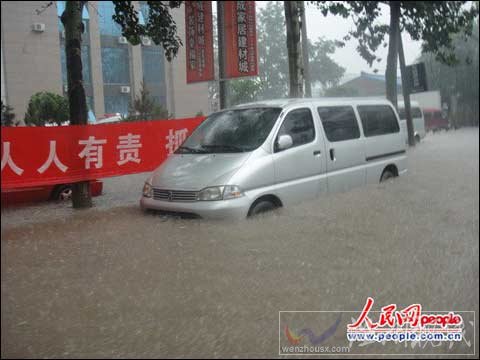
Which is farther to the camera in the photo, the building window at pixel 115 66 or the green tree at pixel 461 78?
the green tree at pixel 461 78

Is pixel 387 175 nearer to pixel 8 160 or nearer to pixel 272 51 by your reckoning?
pixel 272 51

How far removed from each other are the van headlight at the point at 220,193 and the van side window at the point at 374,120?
1.11 m

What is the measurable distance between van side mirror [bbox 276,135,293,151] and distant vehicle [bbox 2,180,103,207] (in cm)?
67

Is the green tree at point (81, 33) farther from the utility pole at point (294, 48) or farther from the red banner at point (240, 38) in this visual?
the utility pole at point (294, 48)

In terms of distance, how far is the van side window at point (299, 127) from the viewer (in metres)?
1.60

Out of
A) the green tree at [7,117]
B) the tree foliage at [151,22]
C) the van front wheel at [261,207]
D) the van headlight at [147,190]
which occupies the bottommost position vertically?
the van front wheel at [261,207]

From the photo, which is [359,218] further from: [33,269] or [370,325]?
[33,269]

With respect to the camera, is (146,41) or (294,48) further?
(294,48)

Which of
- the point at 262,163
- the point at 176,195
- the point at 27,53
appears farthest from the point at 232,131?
the point at 27,53

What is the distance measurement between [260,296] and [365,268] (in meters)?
0.40

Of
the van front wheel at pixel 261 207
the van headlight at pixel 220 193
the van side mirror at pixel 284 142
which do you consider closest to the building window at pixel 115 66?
the van headlight at pixel 220 193

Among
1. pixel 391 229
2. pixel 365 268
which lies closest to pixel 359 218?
pixel 391 229

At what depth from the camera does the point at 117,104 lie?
102 cm

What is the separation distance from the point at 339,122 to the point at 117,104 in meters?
1.31
